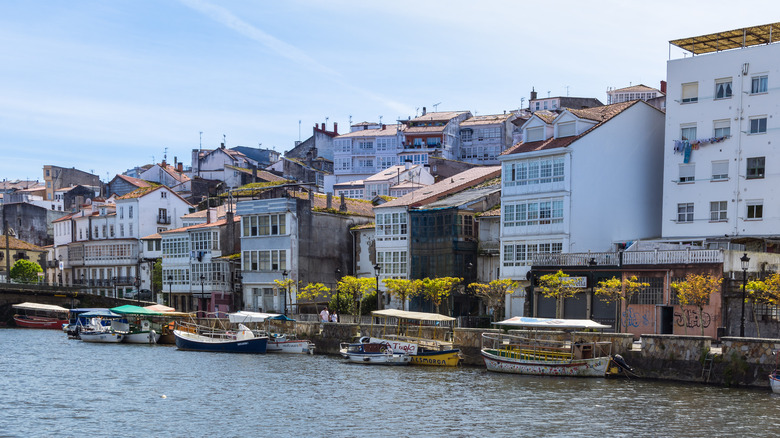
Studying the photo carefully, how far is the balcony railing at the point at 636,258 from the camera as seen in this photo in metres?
50.0

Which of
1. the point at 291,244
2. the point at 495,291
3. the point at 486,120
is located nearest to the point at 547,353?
the point at 495,291

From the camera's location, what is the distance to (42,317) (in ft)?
305

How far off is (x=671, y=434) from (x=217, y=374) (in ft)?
82.0

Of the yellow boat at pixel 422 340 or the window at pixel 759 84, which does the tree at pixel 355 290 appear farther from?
the window at pixel 759 84

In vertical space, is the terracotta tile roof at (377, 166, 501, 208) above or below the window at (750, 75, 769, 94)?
below

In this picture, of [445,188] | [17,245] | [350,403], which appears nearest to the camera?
[350,403]

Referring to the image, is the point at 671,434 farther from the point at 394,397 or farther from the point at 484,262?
the point at 484,262

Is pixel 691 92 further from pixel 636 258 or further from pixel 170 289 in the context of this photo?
pixel 170 289

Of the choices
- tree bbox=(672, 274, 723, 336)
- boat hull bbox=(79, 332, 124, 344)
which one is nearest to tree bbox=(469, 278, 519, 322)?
tree bbox=(672, 274, 723, 336)

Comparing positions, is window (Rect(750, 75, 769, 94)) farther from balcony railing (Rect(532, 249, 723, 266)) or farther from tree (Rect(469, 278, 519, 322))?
tree (Rect(469, 278, 519, 322))

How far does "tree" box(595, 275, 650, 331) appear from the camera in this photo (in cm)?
5088

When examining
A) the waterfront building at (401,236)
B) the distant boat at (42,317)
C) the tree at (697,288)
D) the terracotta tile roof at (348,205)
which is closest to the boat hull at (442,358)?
the tree at (697,288)

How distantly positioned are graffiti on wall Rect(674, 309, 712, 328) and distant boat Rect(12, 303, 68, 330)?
2377 inches

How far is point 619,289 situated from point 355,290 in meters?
22.2
